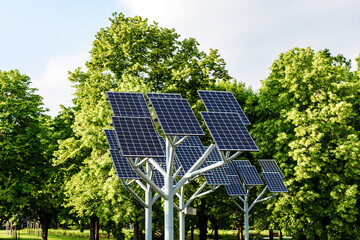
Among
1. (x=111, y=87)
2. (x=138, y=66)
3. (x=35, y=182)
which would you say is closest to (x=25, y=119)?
(x=35, y=182)

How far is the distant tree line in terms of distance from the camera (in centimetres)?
2981

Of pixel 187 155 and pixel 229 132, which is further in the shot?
pixel 187 155

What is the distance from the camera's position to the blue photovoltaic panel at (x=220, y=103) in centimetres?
1910

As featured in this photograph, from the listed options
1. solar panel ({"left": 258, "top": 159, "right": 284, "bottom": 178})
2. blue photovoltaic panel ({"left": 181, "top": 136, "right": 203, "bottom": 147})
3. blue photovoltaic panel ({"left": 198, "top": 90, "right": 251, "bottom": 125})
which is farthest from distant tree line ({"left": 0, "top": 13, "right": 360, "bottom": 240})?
blue photovoltaic panel ({"left": 198, "top": 90, "right": 251, "bottom": 125})

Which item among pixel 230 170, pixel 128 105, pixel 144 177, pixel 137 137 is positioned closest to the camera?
pixel 144 177

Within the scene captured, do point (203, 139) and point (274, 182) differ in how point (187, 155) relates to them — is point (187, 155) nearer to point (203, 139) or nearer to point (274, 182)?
point (274, 182)

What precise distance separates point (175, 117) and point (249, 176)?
535 inches

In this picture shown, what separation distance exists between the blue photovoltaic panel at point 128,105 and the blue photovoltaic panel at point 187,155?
4345mm

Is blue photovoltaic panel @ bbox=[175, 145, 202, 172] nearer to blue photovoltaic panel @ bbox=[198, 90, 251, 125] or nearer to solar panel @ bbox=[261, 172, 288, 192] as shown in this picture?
blue photovoltaic panel @ bbox=[198, 90, 251, 125]

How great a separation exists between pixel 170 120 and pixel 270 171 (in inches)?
598

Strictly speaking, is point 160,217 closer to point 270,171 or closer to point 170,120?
point 270,171

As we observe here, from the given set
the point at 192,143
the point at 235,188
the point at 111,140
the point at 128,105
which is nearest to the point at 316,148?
the point at 235,188

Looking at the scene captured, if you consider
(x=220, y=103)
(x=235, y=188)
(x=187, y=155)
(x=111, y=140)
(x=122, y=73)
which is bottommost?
(x=235, y=188)

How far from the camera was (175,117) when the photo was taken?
1534 cm
